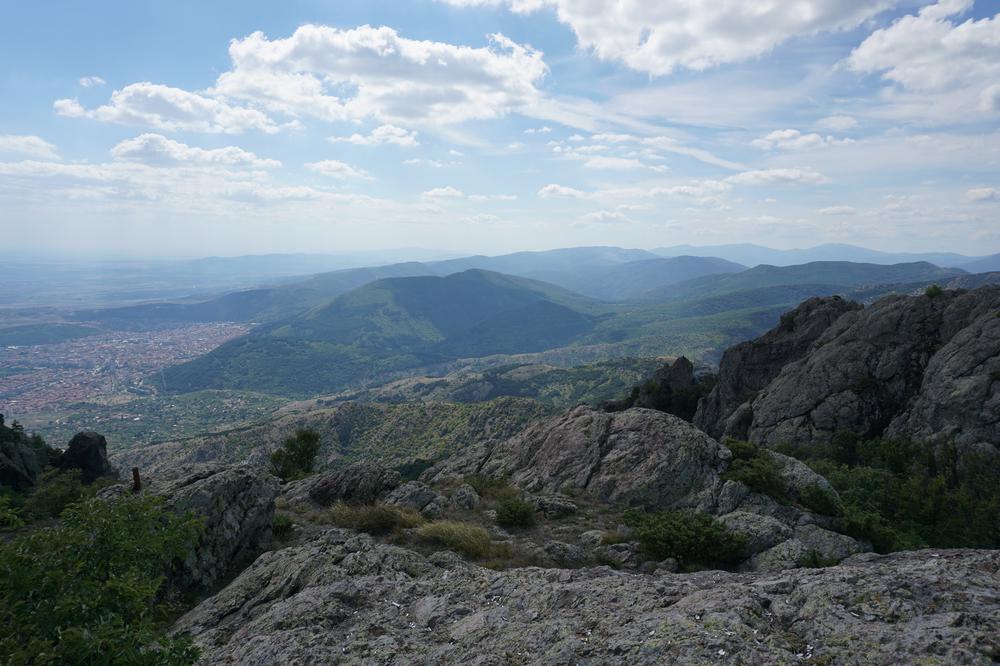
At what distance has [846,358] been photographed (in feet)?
186

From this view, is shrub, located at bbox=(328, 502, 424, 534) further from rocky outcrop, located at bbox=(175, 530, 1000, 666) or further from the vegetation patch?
the vegetation patch

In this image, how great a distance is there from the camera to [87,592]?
312 inches

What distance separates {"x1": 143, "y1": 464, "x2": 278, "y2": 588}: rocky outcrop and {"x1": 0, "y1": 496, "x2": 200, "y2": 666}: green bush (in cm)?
852

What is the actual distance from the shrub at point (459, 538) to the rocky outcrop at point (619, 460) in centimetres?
1100

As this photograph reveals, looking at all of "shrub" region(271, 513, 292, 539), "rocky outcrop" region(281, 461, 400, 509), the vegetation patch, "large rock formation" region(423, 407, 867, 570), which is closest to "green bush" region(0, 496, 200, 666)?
"shrub" region(271, 513, 292, 539)

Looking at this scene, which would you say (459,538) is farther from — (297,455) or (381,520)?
(297,455)

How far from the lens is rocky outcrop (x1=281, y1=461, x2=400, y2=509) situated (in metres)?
27.4

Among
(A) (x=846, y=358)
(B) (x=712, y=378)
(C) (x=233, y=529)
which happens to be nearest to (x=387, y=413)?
(B) (x=712, y=378)

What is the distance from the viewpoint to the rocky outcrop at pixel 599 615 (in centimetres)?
763

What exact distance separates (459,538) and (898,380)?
191 ft

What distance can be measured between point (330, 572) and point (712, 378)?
3447 inches

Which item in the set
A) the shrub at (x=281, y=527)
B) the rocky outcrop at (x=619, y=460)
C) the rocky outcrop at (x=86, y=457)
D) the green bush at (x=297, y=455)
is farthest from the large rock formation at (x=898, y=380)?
the rocky outcrop at (x=86, y=457)

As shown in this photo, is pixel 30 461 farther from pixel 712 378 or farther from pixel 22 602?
pixel 712 378

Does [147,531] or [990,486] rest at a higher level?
[147,531]
